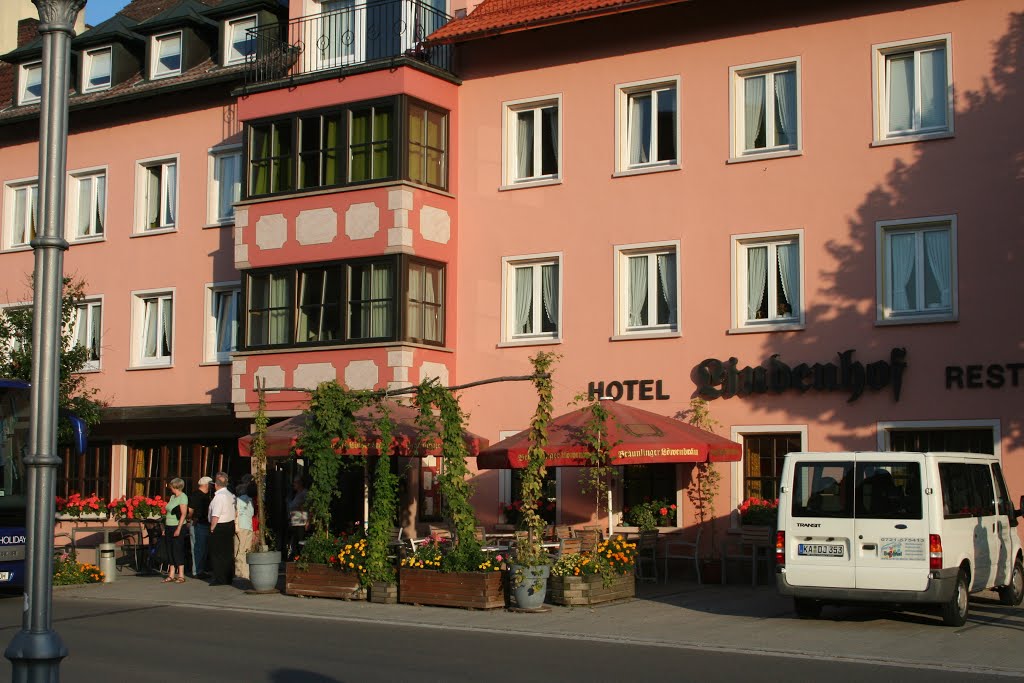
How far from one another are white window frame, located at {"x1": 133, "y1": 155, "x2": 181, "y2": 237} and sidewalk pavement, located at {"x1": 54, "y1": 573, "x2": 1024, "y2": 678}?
10.5 metres

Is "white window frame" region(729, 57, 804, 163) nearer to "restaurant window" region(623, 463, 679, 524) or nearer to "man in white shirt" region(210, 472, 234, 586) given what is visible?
"restaurant window" region(623, 463, 679, 524)

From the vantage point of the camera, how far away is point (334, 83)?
25.0 meters

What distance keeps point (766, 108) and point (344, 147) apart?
7.65 m

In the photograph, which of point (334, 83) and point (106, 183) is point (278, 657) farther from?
point (106, 183)

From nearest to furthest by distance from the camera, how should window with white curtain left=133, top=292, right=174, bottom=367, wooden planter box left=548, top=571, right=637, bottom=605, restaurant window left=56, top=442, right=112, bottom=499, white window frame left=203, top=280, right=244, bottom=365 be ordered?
wooden planter box left=548, top=571, right=637, bottom=605 → white window frame left=203, top=280, right=244, bottom=365 → window with white curtain left=133, top=292, right=174, bottom=367 → restaurant window left=56, top=442, right=112, bottom=499

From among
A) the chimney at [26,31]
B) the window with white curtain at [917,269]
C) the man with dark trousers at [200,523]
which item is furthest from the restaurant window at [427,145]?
the chimney at [26,31]

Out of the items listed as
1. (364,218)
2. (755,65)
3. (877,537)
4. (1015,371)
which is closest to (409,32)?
(364,218)

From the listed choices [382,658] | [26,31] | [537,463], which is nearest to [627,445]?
[537,463]

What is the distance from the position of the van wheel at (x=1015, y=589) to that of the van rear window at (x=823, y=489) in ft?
10.7

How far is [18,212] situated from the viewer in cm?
3156

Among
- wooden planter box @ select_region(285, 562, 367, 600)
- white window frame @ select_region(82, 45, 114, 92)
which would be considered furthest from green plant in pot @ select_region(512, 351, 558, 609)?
white window frame @ select_region(82, 45, 114, 92)

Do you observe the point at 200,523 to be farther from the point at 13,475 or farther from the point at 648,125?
the point at 648,125

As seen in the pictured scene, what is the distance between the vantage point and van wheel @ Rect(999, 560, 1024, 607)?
17297 mm

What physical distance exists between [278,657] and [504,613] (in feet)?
15.7
